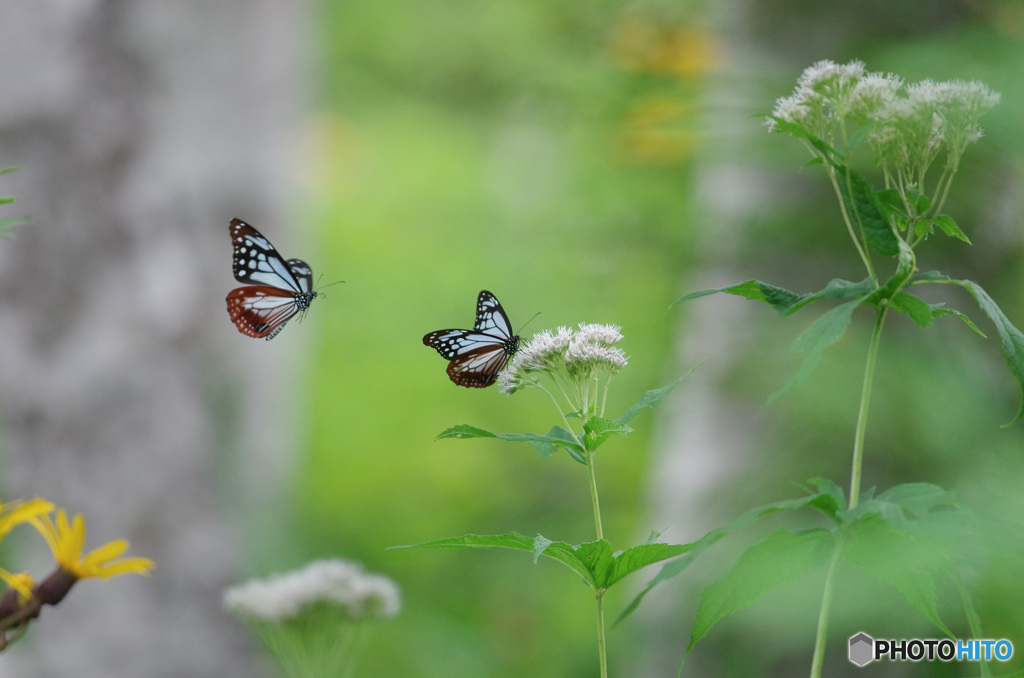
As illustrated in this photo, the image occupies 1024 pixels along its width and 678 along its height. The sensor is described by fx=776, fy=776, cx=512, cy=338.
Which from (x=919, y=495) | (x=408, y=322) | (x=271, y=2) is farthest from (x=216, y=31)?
(x=919, y=495)

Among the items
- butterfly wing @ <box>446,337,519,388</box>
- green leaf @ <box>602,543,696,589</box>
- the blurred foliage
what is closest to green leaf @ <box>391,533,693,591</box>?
green leaf @ <box>602,543,696,589</box>

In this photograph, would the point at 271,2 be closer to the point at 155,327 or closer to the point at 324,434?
the point at 155,327

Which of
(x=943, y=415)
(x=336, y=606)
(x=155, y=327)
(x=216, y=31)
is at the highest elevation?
(x=216, y=31)

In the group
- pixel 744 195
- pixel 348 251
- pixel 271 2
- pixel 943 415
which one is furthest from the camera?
pixel 348 251

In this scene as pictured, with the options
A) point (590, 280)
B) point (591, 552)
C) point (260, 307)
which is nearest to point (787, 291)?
point (591, 552)

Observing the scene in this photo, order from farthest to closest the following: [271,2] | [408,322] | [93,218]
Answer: [408,322] → [271,2] → [93,218]

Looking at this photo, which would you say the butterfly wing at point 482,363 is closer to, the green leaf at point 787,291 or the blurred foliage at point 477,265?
the green leaf at point 787,291

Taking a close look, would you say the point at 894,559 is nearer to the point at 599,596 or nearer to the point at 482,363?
the point at 599,596
